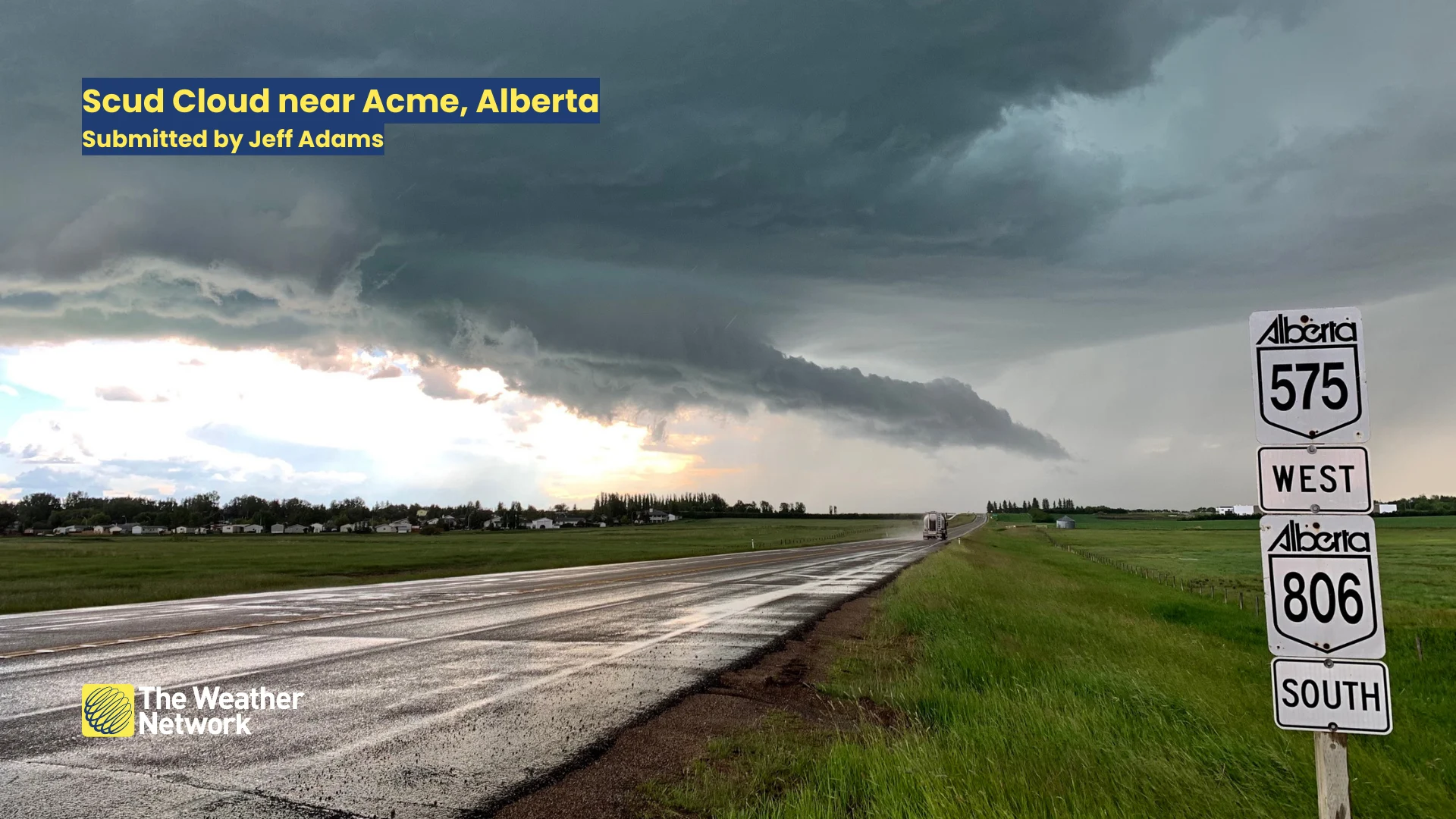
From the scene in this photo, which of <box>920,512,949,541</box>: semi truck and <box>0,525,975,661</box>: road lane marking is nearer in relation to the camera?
<box>0,525,975,661</box>: road lane marking

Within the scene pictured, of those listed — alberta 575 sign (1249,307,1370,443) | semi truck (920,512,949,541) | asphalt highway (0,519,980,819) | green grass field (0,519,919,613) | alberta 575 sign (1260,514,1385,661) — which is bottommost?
semi truck (920,512,949,541)

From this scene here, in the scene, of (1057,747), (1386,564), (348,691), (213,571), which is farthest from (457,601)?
(1386,564)

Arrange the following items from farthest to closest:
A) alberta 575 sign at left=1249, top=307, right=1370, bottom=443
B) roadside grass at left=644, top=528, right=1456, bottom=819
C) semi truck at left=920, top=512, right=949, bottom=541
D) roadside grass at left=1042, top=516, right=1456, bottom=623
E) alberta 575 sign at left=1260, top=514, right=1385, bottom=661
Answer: semi truck at left=920, top=512, right=949, bottom=541
roadside grass at left=1042, top=516, right=1456, bottom=623
roadside grass at left=644, top=528, right=1456, bottom=819
alberta 575 sign at left=1249, top=307, right=1370, bottom=443
alberta 575 sign at left=1260, top=514, right=1385, bottom=661

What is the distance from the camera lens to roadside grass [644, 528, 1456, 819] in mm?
5660

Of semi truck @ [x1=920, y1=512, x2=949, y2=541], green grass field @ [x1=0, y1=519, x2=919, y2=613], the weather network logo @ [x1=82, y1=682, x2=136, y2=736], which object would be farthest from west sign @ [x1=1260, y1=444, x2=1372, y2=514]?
semi truck @ [x1=920, y1=512, x2=949, y2=541]

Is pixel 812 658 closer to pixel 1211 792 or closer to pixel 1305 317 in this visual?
pixel 1211 792

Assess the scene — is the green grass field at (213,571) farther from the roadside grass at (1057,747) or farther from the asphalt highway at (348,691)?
the roadside grass at (1057,747)

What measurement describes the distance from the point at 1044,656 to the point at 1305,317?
30.0 ft

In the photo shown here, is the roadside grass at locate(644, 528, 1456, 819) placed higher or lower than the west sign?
lower

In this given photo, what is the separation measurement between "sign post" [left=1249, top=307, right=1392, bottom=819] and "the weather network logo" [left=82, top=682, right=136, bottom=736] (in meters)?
10.5

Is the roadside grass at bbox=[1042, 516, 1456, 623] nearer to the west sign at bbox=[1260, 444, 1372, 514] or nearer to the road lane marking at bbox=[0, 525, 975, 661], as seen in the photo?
the west sign at bbox=[1260, 444, 1372, 514]

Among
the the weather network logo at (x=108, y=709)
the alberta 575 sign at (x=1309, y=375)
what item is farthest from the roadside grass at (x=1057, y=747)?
the the weather network logo at (x=108, y=709)

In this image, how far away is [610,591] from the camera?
2562 centimetres

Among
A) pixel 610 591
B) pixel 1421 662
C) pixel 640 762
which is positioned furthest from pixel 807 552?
pixel 640 762
